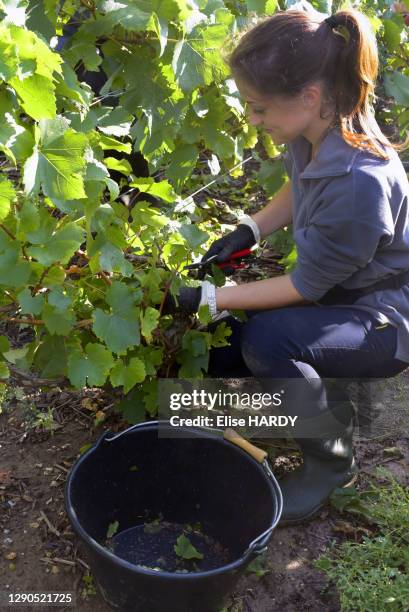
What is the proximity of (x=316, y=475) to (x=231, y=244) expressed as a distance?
781 millimetres

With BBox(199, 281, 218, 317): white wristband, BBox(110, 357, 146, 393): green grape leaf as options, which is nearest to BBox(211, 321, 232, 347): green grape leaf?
BBox(199, 281, 218, 317): white wristband

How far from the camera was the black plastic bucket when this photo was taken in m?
1.72

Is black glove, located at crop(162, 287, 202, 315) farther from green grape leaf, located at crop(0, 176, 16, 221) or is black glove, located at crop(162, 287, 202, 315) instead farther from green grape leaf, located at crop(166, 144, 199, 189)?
green grape leaf, located at crop(0, 176, 16, 221)

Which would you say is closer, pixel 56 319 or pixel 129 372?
pixel 56 319

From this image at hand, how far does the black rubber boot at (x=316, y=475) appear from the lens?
209cm

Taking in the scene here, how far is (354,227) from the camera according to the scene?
71.5 inches

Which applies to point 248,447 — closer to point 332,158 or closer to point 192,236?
point 192,236

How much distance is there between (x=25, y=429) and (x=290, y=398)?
946 mm

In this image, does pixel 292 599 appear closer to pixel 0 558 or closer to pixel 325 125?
pixel 0 558

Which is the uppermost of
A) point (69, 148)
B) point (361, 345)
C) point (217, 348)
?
point (69, 148)

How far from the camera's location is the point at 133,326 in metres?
1.69

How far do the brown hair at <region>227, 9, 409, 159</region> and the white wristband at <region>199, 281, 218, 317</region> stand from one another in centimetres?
54

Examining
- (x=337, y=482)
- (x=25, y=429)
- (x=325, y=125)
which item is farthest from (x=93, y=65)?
(x=337, y=482)

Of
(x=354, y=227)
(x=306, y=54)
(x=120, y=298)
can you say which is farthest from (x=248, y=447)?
(x=306, y=54)
